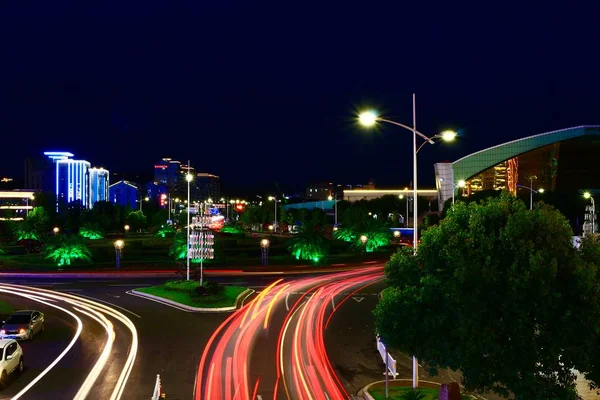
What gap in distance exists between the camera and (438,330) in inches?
492

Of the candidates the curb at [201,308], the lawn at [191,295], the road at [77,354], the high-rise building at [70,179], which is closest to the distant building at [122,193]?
the high-rise building at [70,179]

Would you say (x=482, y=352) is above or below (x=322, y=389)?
above

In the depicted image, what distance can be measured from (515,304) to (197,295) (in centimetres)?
2441

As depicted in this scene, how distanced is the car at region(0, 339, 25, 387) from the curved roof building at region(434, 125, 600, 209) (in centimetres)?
8883

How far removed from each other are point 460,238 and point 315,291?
1063 inches

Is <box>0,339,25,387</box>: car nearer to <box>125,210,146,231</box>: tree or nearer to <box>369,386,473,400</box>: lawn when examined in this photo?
<box>369,386,473,400</box>: lawn

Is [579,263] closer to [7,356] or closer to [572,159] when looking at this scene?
[7,356]

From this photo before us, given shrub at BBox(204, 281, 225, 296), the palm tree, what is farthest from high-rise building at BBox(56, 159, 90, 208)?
shrub at BBox(204, 281, 225, 296)

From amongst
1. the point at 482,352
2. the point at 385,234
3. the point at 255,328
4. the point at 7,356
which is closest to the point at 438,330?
the point at 482,352

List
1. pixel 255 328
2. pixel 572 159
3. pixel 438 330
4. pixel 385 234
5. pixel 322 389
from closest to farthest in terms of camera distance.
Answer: pixel 438 330, pixel 322 389, pixel 255 328, pixel 385 234, pixel 572 159

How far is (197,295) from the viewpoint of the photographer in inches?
1310

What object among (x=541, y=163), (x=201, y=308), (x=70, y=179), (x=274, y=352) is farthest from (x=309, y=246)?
(x=70, y=179)

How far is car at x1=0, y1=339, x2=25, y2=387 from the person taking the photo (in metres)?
17.4

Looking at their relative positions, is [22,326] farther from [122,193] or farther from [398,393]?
[122,193]
